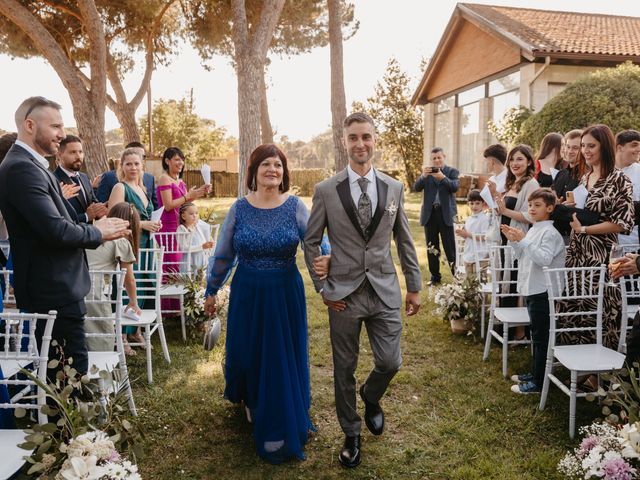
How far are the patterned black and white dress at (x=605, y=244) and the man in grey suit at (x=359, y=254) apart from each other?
182cm

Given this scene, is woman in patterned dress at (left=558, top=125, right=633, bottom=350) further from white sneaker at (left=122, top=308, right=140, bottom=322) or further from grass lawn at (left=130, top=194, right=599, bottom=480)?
white sneaker at (left=122, top=308, right=140, bottom=322)

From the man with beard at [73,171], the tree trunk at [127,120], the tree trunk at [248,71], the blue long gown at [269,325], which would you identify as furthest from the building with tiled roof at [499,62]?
the blue long gown at [269,325]

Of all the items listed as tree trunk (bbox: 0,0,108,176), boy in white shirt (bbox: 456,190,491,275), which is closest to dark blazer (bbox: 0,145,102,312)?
boy in white shirt (bbox: 456,190,491,275)

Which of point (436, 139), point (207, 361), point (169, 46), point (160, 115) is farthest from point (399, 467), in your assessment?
point (160, 115)

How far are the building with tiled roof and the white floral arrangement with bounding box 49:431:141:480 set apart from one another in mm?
15497

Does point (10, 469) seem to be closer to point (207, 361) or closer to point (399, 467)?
point (399, 467)

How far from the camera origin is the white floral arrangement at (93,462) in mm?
2043

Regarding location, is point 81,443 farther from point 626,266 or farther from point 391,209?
point 626,266

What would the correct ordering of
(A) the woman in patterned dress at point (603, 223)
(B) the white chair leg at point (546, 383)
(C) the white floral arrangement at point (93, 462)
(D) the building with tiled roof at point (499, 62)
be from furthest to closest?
(D) the building with tiled roof at point (499, 62)
(A) the woman in patterned dress at point (603, 223)
(B) the white chair leg at point (546, 383)
(C) the white floral arrangement at point (93, 462)

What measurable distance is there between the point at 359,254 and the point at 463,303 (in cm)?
313

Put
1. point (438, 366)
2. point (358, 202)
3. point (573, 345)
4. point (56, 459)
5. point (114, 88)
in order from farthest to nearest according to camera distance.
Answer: point (114, 88), point (438, 366), point (573, 345), point (358, 202), point (56, 459)

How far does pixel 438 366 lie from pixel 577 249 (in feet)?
5.83

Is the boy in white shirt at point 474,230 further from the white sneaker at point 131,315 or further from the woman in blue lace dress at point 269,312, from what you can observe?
the white sneaker at point 131,315

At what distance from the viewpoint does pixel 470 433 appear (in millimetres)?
3889
